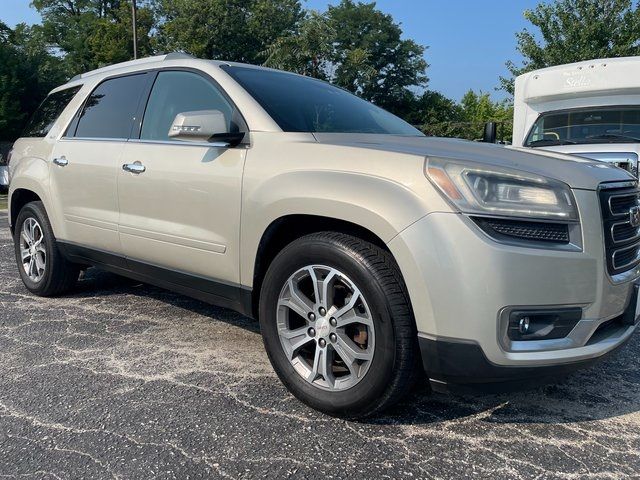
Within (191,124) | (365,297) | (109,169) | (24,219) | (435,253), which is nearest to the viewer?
(435,253)

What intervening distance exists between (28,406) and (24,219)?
258cm

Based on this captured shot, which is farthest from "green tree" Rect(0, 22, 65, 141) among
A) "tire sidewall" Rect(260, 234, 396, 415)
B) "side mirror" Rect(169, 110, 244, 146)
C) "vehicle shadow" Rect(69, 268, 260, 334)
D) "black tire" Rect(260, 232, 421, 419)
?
"black tire" Rect(260, 232, 421, 419)

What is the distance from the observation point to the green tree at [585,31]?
17781 millimetres

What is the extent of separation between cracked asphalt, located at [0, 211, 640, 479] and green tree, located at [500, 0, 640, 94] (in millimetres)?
17271

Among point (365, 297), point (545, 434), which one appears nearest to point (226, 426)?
point (365, 297)

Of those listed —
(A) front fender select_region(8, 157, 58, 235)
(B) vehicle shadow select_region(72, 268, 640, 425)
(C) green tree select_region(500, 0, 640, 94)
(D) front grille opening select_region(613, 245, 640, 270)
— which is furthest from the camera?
(C) green tree select_region(500, 0, 640, 94)

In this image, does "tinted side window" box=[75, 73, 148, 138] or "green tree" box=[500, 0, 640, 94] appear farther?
"green tree" box=[500, 0, 640, 94]

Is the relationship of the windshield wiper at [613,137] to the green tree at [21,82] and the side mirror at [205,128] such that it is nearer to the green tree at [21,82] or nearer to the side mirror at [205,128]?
the side mirror at [205,128]

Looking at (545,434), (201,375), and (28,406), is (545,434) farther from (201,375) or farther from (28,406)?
(28,406)

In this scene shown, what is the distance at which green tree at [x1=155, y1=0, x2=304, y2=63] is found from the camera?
122 feet

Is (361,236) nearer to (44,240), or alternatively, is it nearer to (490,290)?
(490,290)

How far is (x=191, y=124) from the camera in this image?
3008 millimetres

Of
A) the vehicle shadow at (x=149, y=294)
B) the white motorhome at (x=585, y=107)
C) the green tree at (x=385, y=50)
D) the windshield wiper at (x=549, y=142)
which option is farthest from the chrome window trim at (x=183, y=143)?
the green tree at (x=385, y=50)

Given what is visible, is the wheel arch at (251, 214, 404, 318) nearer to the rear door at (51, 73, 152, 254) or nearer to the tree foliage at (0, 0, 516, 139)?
the rear door at (51, 73, 152, 254)
